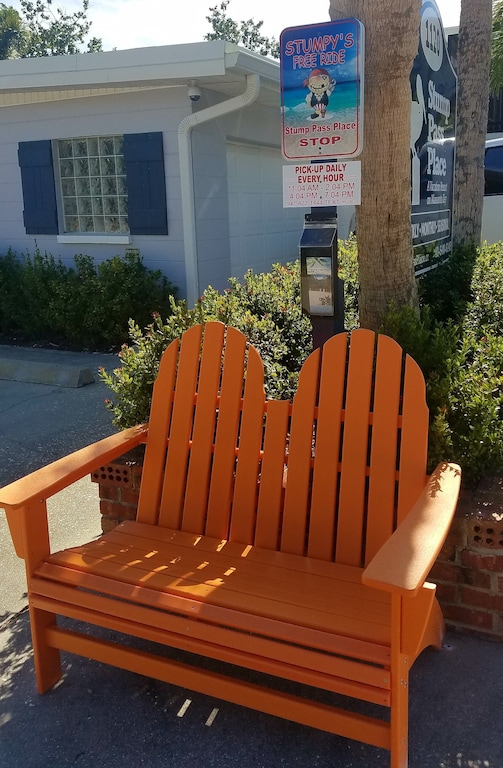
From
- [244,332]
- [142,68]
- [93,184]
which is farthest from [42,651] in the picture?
[93,184]

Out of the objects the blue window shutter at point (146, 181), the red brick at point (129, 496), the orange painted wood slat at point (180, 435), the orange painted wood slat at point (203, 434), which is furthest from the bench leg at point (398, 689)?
the blue window shutter at point (146, 181)

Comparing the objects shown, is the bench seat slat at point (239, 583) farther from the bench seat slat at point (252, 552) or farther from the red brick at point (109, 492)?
the red brick at point (109, 492)

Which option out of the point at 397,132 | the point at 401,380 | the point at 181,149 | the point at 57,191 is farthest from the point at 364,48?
the point at 57,191

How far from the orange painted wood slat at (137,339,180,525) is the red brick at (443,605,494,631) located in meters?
1.25

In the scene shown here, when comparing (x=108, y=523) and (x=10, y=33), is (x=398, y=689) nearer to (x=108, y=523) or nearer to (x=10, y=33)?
(x=108, y=523)

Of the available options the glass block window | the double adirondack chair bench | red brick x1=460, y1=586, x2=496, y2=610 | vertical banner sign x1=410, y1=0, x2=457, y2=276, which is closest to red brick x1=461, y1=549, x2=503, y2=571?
red brick x1=460, y1=586, x2=496, y2=610

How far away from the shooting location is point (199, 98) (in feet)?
25.4

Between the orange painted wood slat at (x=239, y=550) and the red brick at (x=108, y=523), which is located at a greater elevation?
the orange painted wood slat at (x=239, y=550)

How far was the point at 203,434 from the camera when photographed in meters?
2.95

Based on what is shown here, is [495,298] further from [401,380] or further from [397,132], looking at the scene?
[401,380]

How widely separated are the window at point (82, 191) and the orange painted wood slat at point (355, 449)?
6059 mm

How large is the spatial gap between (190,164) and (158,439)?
5517mm

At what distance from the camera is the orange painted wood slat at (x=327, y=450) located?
268 cm

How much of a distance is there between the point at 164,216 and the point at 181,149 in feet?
2.57
